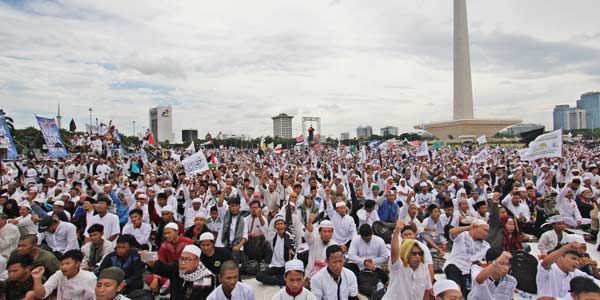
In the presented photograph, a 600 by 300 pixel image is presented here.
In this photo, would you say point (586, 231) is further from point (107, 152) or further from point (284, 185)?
point (107, 152)

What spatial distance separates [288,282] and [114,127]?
2079 centimetres

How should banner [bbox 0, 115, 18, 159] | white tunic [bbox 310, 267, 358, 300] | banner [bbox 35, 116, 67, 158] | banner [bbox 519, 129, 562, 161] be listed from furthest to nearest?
banner [bbox 35, 116, 67, 158] → banner [bbox 519, 129, 562, 161] → banner [bbox 0, 115, 18, 159] → white tunic [bbox 310, 267, 358, 300]

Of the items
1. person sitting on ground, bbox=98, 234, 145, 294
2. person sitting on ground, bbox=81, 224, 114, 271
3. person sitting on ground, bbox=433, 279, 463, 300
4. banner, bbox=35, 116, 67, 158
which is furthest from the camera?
→ banner, bbox=35, 116, 67, 158

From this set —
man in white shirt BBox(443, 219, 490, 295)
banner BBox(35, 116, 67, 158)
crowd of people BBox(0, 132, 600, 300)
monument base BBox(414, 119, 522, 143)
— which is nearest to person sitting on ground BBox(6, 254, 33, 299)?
crowd of people BBox(0, 132, 600, 300)

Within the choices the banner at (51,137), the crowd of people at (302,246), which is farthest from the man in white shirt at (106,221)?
A: the banner at (51,137)

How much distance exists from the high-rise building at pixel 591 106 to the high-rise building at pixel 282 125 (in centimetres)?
8831

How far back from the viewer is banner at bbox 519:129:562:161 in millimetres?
11414

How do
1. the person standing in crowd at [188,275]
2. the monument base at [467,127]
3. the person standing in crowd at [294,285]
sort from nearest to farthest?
the person standing in crowd at [294,285], the person standing in crowd at [188,275], the monument base at [467,127]

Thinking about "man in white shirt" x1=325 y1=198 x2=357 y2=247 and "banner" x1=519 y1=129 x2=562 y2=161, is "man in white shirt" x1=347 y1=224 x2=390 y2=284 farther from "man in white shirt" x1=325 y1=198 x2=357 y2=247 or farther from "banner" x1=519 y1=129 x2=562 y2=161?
"banner" x1=519 y1=129 x2=562 y2=161

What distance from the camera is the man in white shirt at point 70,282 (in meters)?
4.19

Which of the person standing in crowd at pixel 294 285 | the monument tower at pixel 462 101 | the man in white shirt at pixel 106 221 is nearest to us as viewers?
the person standing in crowd at pixel 294 285

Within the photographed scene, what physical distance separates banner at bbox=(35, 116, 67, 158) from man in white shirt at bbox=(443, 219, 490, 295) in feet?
43.6

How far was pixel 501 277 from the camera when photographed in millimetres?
4121

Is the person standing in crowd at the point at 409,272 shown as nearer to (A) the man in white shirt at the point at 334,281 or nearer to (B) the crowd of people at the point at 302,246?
(B) the crowd of people at the point at 302,246
